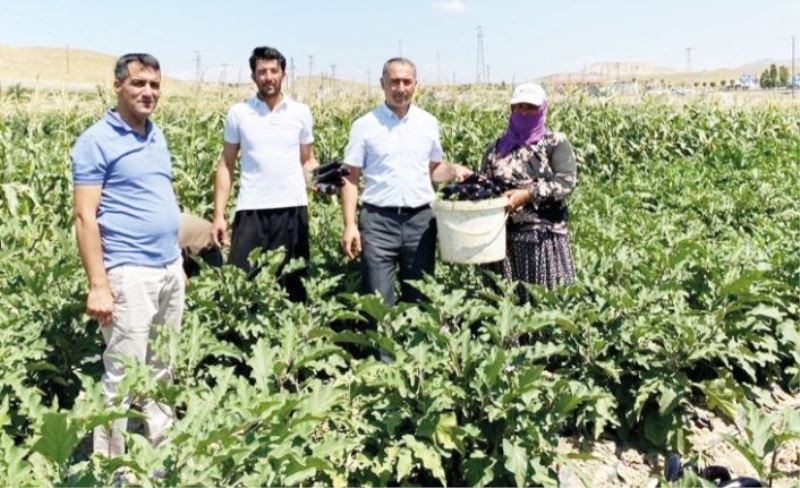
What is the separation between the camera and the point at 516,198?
3791 millimetres

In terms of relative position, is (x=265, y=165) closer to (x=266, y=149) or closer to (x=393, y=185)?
(x=266, y=149)

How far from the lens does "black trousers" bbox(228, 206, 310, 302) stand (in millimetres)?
3982

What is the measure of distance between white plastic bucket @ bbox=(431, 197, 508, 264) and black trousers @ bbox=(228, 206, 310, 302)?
75cm

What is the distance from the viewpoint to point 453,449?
9.78 ft

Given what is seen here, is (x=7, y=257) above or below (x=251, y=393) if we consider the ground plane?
above

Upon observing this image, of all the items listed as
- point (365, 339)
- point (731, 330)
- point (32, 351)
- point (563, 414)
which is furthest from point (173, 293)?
point (731, 330)

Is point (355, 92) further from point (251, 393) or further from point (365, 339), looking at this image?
point (251, 393)

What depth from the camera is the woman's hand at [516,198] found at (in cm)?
378

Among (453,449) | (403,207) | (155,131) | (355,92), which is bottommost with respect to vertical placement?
(453,449)

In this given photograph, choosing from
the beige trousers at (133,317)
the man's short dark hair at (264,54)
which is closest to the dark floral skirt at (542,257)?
the man's short dark hair at (264,54)

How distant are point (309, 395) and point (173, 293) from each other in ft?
3.07

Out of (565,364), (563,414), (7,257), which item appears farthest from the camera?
(7,257)

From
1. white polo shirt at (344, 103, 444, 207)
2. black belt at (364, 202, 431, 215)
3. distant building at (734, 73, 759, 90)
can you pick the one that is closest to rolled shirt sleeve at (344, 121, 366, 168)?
white polo shirt at (344, 103, 444, 207)

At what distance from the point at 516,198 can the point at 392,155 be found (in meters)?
0.62
